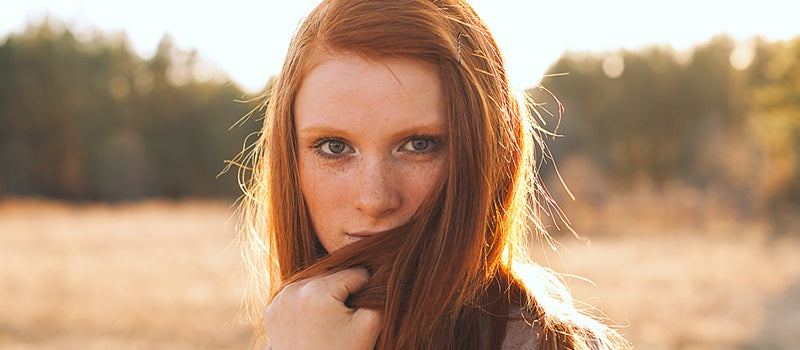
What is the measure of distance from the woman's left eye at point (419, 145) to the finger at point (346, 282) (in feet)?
0.90

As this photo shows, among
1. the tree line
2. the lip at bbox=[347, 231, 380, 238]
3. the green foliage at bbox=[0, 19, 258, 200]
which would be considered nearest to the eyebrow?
the lip at bbox=[347, 231, 380, 238]

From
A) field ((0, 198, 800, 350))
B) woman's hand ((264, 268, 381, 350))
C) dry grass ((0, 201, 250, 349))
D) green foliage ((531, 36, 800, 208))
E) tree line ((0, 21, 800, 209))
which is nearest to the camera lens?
woman's hand ((264, 268, 381, 350))

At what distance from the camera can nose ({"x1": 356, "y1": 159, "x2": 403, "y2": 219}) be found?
4.89 feet

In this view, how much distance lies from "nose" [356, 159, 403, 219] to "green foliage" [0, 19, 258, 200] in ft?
108

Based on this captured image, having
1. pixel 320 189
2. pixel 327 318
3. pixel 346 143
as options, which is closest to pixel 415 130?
pixel 346 143

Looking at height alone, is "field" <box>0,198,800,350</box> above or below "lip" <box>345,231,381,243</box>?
below

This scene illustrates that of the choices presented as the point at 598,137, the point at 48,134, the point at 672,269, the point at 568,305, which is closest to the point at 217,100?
the point at 48,134

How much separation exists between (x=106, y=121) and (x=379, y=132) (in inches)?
1475

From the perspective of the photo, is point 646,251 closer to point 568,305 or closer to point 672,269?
point 672,269

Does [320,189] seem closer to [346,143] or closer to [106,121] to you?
[346,143]

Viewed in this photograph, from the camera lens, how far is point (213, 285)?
42.7ft

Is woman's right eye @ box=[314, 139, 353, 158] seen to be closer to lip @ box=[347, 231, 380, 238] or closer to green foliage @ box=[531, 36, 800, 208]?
lip @ box=[347, 231, 380, 238]

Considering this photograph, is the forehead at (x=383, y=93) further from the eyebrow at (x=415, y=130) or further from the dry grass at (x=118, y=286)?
the dry grass at (x=118, y=286)

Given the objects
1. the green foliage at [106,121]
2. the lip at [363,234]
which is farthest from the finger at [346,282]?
the green foliage at [106,121]
